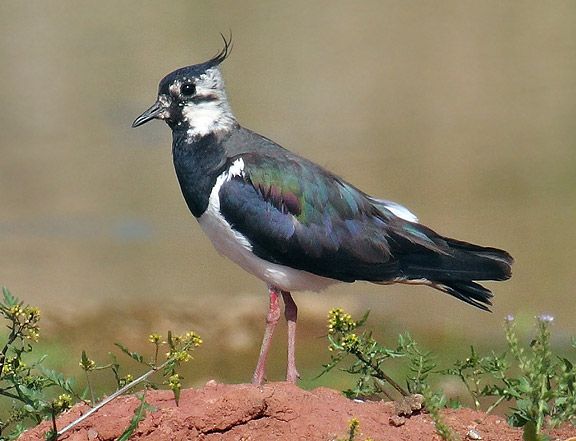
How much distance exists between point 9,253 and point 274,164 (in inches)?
174

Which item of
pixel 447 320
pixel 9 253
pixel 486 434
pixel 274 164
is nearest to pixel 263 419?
pixel 486 434

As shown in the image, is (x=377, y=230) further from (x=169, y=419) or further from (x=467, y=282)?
(x=169, y=419)

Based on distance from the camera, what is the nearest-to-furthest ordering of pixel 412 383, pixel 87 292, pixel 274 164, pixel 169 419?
pixel 169 419 → pixel 412 383 → pixel 274 164 → pixel 87 292

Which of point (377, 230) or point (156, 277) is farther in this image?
point (156, 277)

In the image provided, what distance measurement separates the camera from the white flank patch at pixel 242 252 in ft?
16.6

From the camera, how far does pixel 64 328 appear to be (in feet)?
26.0

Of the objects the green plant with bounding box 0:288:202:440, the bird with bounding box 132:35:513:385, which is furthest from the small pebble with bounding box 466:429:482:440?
the bird with bounding box 132:35:513:385

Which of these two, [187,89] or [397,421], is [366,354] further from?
[187,89]

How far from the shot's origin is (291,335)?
16.4ft

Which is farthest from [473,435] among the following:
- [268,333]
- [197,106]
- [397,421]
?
[197,106]

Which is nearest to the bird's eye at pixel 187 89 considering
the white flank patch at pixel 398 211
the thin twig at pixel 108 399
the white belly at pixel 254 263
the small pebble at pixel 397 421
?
the white belly at pixel 254 263

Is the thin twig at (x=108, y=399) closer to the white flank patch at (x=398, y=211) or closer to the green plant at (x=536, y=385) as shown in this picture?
the green plant at (x=536, y=385)

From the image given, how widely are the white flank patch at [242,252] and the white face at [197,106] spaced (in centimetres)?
28

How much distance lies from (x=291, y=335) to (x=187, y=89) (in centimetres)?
110
